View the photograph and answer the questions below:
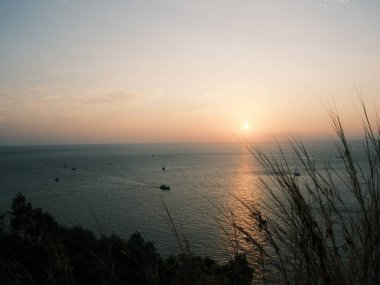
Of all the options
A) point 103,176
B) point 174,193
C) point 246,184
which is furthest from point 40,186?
point 246,184

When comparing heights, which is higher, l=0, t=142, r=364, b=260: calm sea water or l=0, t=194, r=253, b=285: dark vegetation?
l=0, t=194, r=253, b=285: dark vegetation

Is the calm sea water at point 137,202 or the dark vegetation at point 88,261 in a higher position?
the dark vegetation at point 88,261

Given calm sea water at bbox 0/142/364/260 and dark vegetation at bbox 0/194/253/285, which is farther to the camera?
calm sea water at bbox 0/142/364/260

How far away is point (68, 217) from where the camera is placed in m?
40.9

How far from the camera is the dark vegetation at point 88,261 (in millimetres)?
1912

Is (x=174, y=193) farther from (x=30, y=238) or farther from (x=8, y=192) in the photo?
(x=30, y=238)

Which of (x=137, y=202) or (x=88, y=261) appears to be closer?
(x=88, y=261)

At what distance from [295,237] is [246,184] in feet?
226

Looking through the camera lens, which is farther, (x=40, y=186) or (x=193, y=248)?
(x=40, y=186)

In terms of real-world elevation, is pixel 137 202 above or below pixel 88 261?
below

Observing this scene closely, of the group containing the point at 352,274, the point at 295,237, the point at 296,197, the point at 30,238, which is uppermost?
the point at 296,197

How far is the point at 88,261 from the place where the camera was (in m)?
15.4

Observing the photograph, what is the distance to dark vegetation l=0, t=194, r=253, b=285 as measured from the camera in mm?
1912

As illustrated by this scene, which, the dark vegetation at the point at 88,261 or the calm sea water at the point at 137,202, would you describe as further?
the calm sea water at the point at 137,202
